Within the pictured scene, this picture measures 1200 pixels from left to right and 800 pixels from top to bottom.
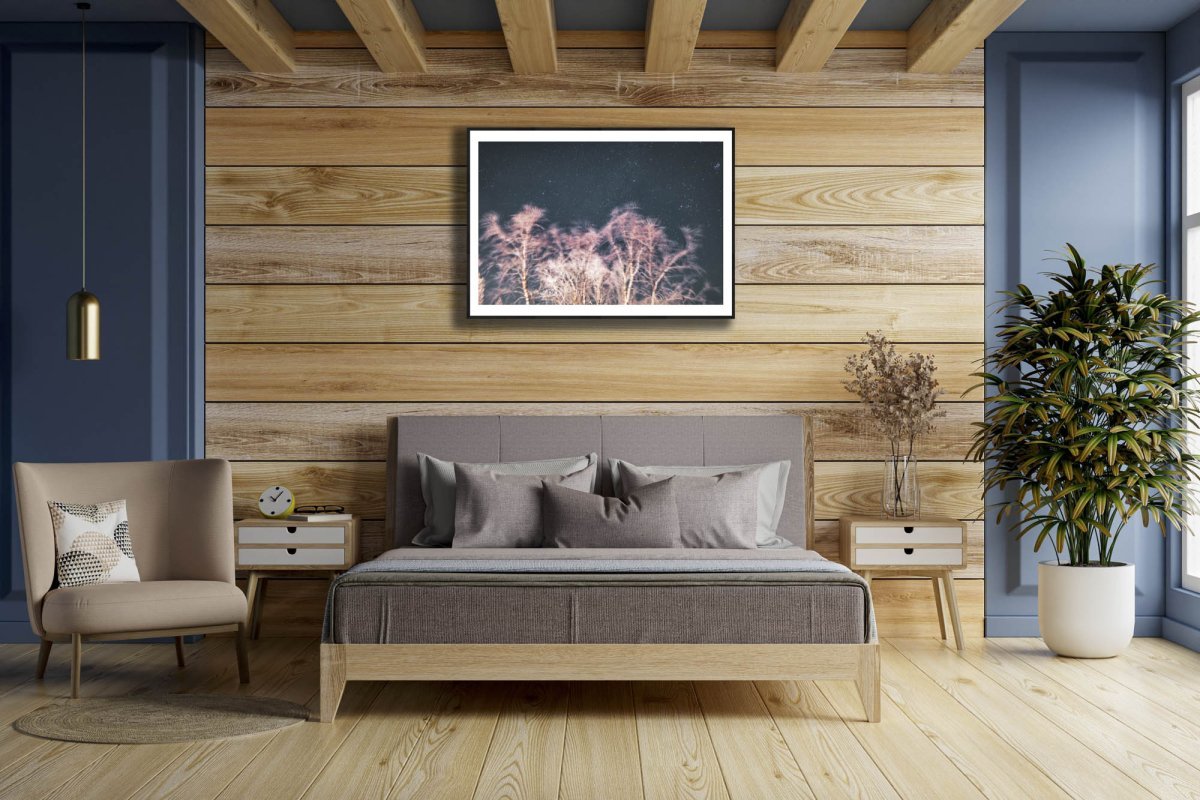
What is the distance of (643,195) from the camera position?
15.4 ft

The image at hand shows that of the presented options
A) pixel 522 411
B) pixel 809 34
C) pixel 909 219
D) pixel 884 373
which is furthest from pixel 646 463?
pixel 809 34

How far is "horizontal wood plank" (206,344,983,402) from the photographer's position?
15.4 feet

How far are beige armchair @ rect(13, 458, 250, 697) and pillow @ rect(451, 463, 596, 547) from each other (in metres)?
0.88

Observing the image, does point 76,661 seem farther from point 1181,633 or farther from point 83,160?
point 1181,633

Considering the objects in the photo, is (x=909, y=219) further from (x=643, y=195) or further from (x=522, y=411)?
(x=522, y=411)

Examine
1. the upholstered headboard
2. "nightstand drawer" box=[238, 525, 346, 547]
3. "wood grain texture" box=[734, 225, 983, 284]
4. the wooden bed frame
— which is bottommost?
the wooden bed frame

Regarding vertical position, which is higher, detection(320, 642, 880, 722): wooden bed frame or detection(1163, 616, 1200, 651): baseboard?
detection(320, 642, 880, 722): wooden bed frame

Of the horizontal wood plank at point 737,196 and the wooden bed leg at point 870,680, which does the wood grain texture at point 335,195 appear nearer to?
the horizontal wood plank at point 737,196

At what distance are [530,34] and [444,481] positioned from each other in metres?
1.86

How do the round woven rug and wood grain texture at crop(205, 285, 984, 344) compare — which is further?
wood grain texture at crop(205, 285, 984, 344)

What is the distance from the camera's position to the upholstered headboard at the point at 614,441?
15.1ft

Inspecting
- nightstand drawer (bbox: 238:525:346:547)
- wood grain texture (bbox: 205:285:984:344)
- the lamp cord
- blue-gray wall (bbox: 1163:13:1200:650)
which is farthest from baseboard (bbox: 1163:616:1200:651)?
the lamp cord

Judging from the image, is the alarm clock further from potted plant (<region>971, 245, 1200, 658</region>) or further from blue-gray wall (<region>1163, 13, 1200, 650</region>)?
blue-gray wall (<region>1163, 13, 1200, 650</region>)

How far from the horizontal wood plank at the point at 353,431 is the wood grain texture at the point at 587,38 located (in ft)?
5.31
